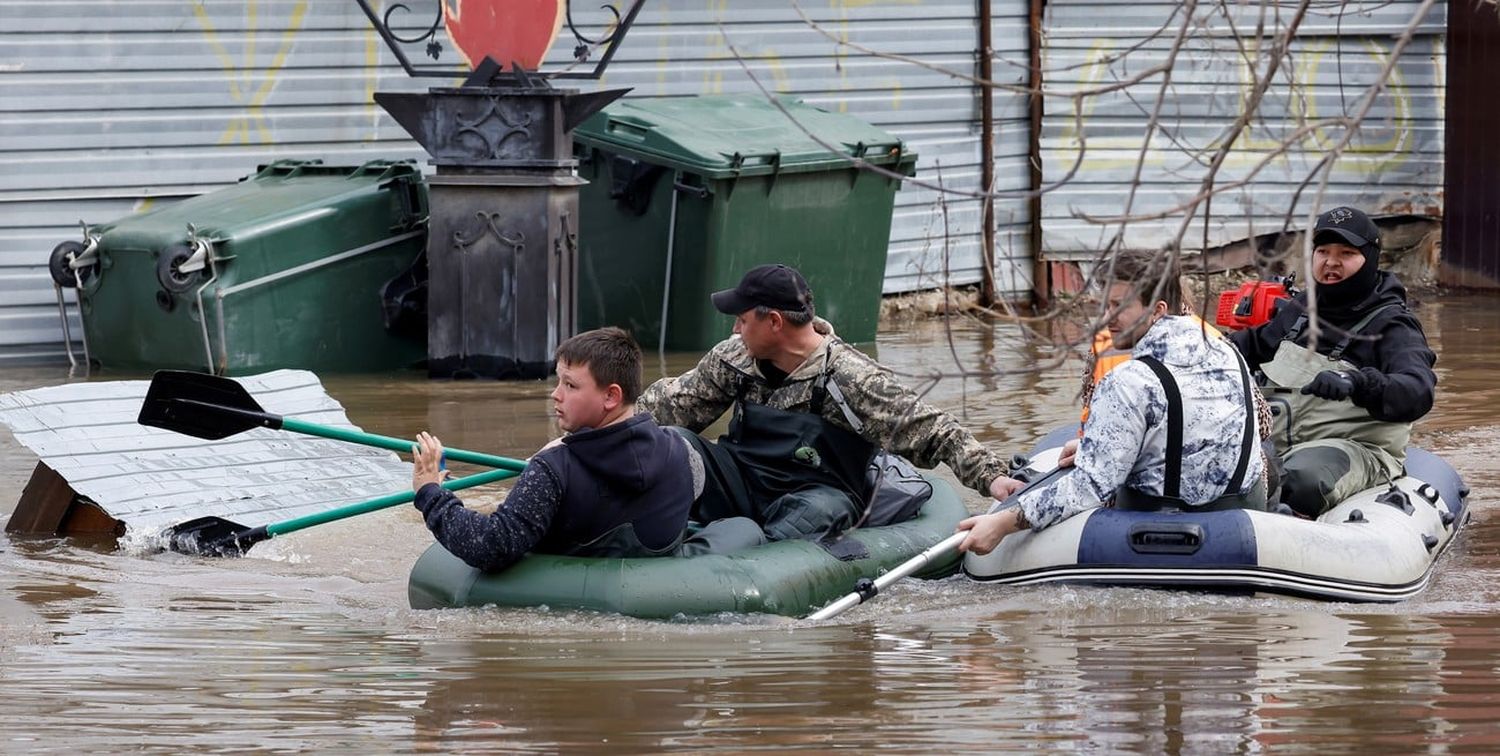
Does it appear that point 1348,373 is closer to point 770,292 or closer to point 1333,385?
point 1333,385

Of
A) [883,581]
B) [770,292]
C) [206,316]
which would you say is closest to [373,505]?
[770,292]

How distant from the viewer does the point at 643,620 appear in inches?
231

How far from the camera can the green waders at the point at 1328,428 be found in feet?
23.5

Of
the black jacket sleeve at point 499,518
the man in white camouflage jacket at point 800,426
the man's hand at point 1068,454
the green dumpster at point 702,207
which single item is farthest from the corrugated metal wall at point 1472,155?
the black jacket sleeve at point 499,518

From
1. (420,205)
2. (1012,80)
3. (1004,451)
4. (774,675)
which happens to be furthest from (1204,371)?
(1012,80)

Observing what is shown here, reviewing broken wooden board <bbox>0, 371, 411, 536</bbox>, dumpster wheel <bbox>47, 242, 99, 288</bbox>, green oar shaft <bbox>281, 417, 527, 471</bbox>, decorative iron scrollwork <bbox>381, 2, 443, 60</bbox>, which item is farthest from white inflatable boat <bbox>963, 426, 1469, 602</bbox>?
dumpster wheel <bbox>47, 242, 99, 288</bbox>

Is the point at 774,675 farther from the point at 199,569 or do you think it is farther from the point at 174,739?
the point at 199,569

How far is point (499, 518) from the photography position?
19.0ft

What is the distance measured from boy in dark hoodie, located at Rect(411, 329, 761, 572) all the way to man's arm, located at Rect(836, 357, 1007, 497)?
0.91 meters

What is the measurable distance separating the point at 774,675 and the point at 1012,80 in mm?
10737

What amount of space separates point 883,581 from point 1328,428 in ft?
6.61

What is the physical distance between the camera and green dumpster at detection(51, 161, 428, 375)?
10.9m

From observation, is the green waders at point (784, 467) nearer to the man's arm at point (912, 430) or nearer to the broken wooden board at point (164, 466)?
the man's arm at point (912, 430)

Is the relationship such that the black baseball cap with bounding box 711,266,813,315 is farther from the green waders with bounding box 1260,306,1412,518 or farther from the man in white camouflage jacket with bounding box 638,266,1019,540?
the green waders with bounding box 1260,306,1412,518
